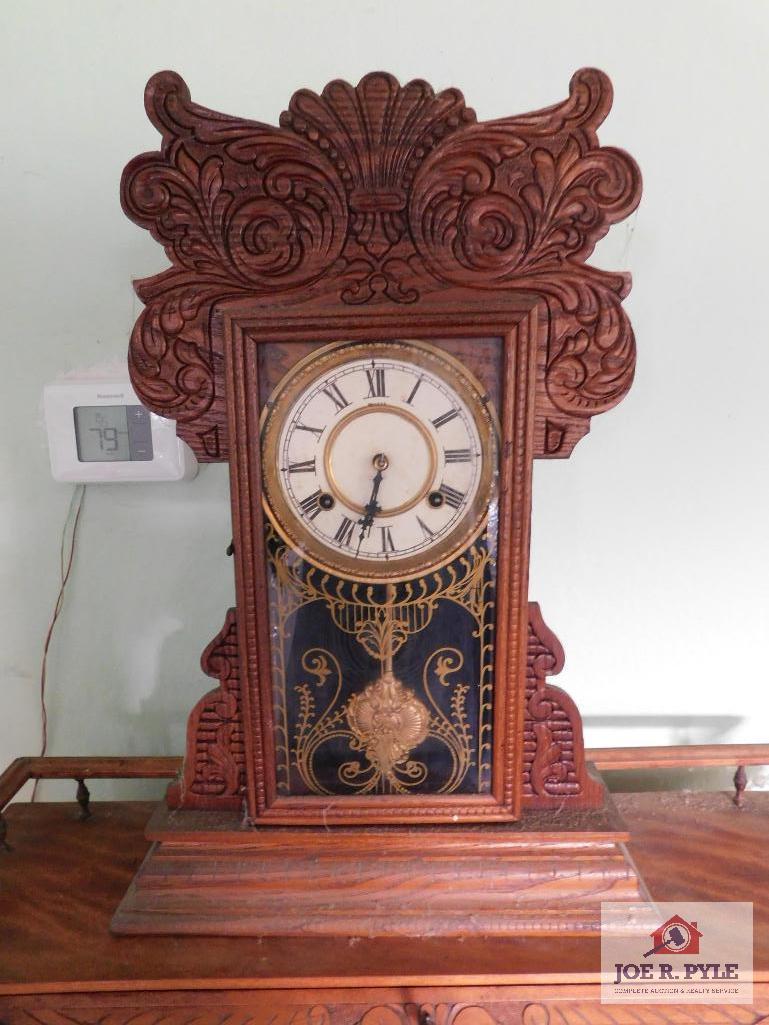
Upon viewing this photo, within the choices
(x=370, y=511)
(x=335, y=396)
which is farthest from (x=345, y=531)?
(x=335, y=396)

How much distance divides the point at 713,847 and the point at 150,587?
0.92 m

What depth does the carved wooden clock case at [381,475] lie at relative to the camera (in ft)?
2.28

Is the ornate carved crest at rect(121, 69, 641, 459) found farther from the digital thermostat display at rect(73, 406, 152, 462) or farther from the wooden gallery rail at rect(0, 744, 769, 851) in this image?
the wooden gallery rail at rect(0, 744, 769, 851)

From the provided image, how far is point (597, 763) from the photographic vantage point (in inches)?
40.2

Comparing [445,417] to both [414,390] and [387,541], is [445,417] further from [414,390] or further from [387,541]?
[387,541]

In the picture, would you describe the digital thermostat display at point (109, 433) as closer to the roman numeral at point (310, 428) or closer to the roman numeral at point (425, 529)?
the roman numeral at point (310, 428)

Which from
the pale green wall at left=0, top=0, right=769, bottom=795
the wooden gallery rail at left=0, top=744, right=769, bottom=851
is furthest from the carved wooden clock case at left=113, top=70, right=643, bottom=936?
the pale green wall at left=0, top=0, right=769, bottom=795

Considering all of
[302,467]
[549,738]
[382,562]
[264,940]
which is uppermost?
[302,467]

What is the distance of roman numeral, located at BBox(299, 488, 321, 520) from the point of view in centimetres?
76

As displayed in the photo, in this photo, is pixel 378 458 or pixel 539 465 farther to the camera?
pixel 539 465

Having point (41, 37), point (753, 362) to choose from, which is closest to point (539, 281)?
point (753, 362)

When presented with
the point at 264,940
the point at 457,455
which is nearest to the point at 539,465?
the point at 457,455

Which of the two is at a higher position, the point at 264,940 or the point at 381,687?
the point at 381,687

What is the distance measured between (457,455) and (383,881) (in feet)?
1.62
